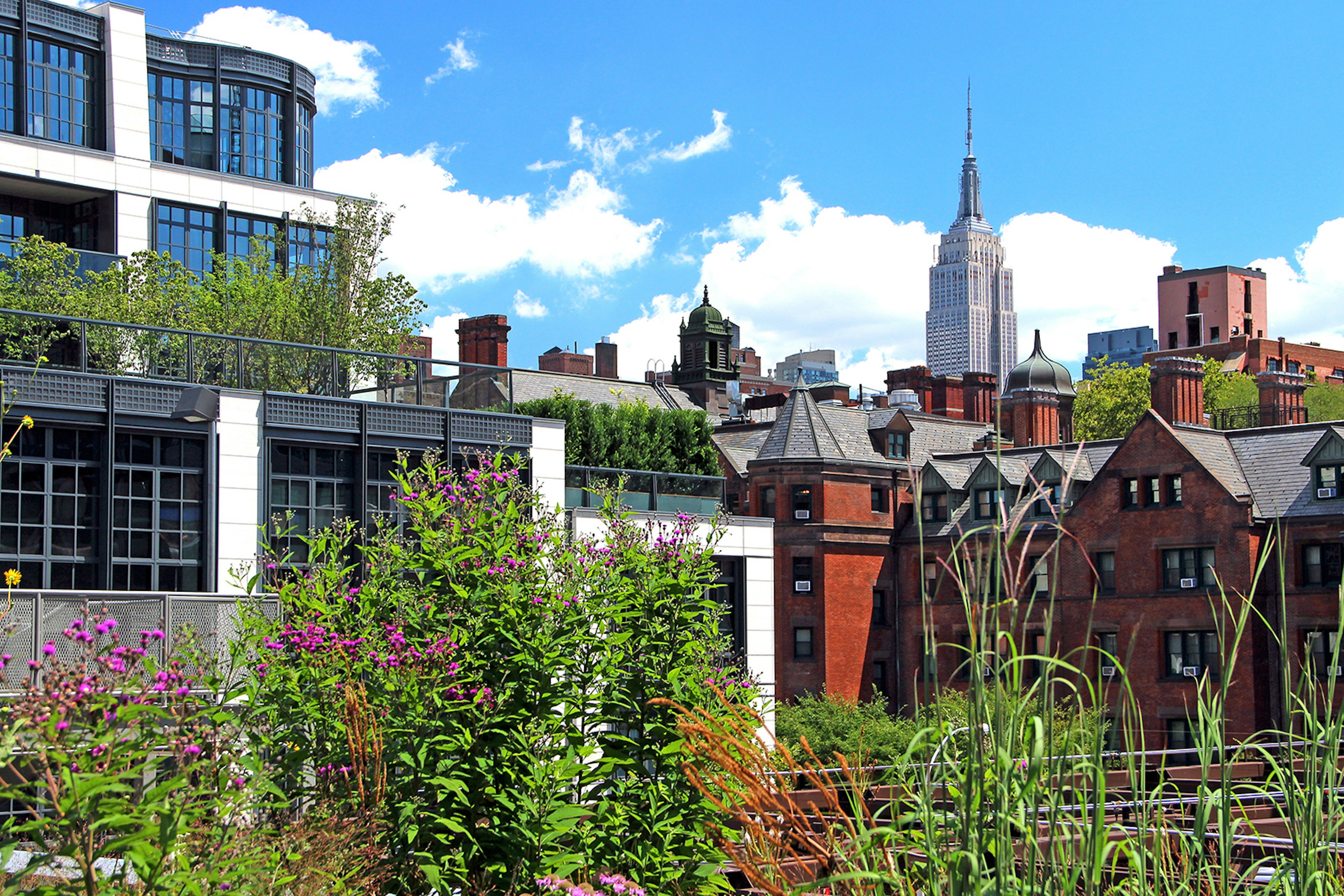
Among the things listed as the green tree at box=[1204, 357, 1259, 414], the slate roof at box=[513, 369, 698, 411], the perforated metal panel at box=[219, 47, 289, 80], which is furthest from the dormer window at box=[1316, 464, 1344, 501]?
the perforated metal panel at box=[219, 47, 289, 80]

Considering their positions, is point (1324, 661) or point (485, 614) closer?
point (485, 614)

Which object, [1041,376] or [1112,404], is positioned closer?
[1041,376]

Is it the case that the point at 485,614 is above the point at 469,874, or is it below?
above

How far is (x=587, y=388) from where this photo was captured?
6612 cm

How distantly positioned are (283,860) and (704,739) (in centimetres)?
375

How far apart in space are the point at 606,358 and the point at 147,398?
65052mm

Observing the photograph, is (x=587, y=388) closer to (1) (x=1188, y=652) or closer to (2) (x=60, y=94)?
(2) (x=60, y=94)

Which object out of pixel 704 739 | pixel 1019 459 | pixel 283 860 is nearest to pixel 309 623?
pixel 283 860

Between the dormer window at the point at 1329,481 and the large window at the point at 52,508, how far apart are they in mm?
42707

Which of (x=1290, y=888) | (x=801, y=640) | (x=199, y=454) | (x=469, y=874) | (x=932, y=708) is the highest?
(x=199, y=454)

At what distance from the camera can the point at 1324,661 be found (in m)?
44.9

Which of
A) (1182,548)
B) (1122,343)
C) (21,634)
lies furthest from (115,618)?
(1122,343)

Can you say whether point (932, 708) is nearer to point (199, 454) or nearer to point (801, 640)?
point (199, 454)

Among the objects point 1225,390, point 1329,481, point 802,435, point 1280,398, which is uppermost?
point 1225,390
